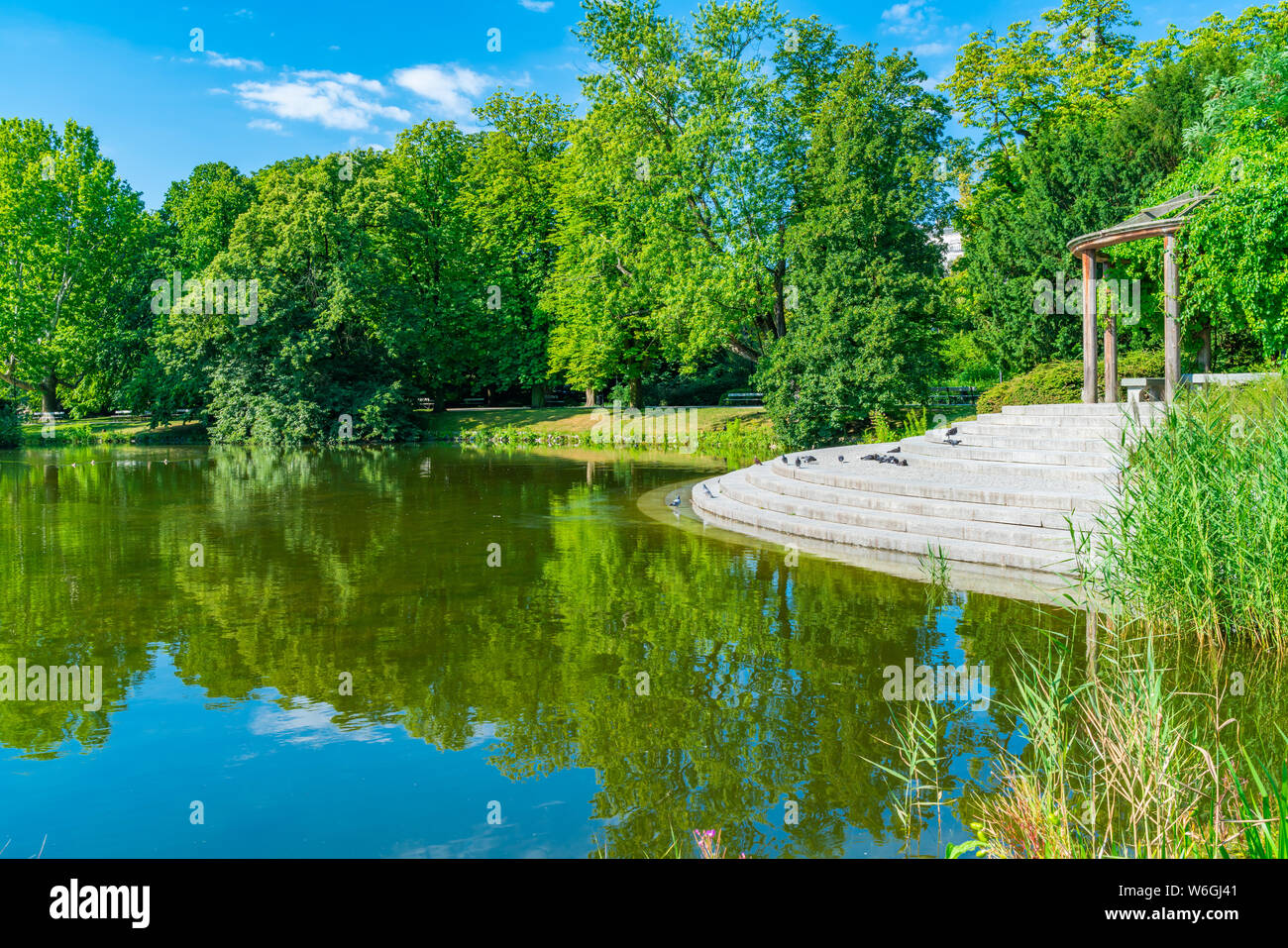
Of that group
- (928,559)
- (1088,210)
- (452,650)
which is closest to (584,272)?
(1088,210)

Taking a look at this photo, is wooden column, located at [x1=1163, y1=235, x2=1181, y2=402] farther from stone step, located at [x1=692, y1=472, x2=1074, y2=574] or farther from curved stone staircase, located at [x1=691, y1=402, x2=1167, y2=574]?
stone step, located at [x1=692, y1=472, x2=1074, y2=574]

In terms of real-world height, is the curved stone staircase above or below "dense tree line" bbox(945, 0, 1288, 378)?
below

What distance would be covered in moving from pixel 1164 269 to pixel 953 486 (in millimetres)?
8708

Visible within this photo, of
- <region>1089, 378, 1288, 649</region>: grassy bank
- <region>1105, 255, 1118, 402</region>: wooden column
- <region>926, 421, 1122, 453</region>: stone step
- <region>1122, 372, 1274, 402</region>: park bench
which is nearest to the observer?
<region>1089, 378, 1288, 649</region>: grassy bank

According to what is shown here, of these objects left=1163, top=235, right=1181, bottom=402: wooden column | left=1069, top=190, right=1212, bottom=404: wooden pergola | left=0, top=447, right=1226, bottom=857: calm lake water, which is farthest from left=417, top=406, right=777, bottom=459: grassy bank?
left=0, top=447, right=1226, bottom=857: calm lake water

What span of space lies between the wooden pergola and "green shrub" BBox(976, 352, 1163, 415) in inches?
134

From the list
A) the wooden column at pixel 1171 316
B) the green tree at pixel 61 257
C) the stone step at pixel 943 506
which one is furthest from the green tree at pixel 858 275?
the green tree at pixel 61 257

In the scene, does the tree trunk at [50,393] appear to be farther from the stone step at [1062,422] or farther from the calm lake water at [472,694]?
the stone step at [1062,422]

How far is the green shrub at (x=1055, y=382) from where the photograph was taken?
21703 mm

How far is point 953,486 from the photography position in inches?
458

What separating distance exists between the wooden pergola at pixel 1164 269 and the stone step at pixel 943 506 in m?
6.48

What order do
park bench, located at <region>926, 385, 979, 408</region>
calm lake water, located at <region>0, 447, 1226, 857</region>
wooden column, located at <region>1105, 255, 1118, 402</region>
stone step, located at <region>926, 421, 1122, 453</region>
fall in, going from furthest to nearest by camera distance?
park bench, located at <region>926, 385, 979, 408</region>, wooden column, located at <region>1105, 255, 1118, 402</region>, stone step, located at <region>926, 421, 1122, 453</region>, calm lake water, located at <region>0, 447, 1226, 857</region>

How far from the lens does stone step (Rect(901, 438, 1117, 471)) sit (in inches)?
466
